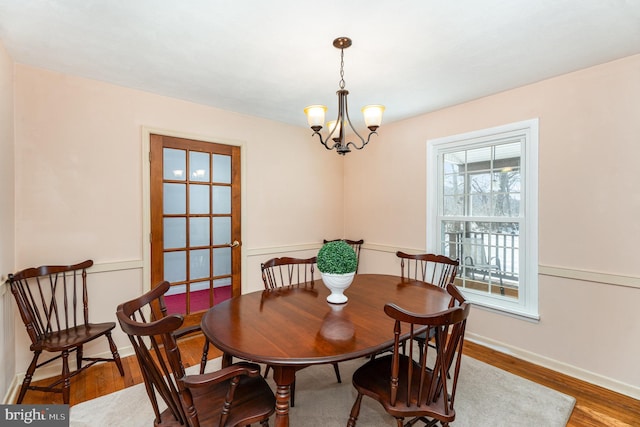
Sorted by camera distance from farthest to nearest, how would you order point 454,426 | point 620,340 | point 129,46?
1. point 620,340
2. point 129,46
3. point 454,426

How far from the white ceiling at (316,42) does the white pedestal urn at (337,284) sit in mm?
1523

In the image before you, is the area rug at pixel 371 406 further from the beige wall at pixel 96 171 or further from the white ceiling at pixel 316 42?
the white ceiling at pixel 316 42

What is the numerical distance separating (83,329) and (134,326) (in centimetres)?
171

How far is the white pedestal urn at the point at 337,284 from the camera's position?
1.91m

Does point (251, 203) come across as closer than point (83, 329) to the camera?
No

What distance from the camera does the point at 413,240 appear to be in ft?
11.9

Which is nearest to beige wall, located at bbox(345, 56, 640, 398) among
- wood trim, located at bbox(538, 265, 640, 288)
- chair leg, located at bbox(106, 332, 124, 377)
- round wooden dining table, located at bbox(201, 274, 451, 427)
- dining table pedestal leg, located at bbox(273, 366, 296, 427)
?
wood trim, located at bbox(538, 265, 640, 288)

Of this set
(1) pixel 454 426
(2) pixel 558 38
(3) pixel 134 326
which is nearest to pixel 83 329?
(3) pixel 134 326

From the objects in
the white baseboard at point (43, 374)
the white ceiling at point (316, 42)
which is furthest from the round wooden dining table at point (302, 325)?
the white ceiling at point (316, 42)

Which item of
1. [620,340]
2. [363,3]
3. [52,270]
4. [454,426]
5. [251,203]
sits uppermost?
[363,3]

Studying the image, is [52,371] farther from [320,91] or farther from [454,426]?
[320,91]

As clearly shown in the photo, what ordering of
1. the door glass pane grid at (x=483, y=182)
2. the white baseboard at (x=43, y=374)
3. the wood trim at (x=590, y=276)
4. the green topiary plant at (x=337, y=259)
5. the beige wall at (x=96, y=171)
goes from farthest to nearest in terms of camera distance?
the door glass pane grid at (x=483, y=182), the beige wall at (x=96, y=171), the wood trim at (x=590, y=276), the white baseboard at (x=43, y=374), the green topiary plant at (x=337, y=259)

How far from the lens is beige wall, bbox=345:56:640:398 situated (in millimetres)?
2223

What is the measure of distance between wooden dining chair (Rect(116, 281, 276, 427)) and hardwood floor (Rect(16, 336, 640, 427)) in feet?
4.45
